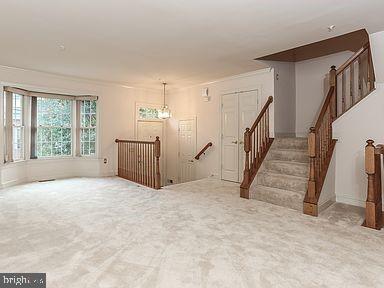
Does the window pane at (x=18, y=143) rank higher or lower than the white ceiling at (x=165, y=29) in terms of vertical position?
lower

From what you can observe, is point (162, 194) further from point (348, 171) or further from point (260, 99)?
point (348, 171)

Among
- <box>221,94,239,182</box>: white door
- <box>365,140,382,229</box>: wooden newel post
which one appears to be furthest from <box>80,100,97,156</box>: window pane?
<box>365,140,382,229</box>: wooden newel post

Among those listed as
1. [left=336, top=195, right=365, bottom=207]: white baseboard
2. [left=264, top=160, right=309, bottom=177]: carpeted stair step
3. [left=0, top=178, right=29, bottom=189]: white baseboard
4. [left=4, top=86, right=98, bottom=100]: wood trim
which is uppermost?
[left=4, top=86, right=98, bottom=100]: wood trim

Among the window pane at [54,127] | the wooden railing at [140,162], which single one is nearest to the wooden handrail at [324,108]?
the wooden railing at [140,162]

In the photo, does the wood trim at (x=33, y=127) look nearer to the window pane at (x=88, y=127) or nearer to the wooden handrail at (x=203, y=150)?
the window pane at (x=88, y=127)

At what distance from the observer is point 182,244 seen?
2.62 metres

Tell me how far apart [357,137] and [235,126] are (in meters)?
2.56

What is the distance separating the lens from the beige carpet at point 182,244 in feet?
6.69

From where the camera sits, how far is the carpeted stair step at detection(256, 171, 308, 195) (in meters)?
4.03

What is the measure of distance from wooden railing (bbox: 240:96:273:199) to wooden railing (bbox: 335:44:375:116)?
1.31 metres

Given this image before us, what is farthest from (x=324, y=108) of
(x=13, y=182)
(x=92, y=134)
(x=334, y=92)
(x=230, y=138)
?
(x=13, y=182)

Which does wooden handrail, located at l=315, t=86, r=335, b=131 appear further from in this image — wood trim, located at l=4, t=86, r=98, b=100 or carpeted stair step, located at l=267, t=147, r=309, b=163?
wood trim, located at l=4, t=86, r=98, b=100

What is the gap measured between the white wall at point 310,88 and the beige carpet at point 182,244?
2.55 m

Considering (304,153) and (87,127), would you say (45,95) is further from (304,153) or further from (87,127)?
(304,153)
